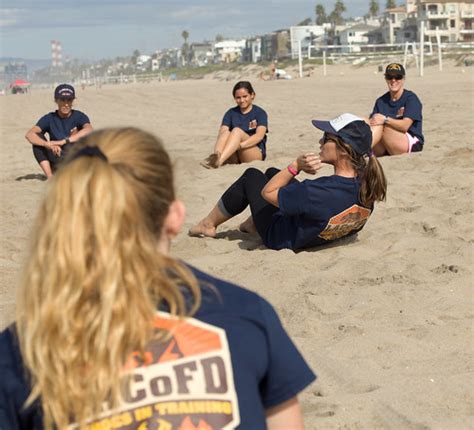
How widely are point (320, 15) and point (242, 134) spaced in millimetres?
154606

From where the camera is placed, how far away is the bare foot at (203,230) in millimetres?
6051

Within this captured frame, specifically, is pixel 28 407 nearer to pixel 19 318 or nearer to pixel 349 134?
pixel 19 318

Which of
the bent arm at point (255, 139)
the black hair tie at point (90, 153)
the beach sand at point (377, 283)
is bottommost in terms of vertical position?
the beach sand at point (377, 283)

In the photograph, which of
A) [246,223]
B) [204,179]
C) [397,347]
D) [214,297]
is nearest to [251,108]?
[204,179]

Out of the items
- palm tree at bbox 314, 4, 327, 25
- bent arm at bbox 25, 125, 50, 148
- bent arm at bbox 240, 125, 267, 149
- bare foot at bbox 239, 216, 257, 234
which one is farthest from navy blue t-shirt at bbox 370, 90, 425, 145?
palm tree at bbox 314, 4, 327, 25

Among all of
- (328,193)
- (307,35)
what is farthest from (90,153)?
(307,35)

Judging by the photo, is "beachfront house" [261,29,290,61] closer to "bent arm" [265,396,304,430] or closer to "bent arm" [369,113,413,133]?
"bent arm" [369,113,413,133]

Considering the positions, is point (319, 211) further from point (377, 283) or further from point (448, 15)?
point (448, 15)

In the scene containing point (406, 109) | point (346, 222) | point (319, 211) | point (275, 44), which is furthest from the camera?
point (275, 44)

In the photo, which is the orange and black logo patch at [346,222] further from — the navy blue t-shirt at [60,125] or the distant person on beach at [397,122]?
the navy blue t-shirt at [60,125]

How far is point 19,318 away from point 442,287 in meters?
3.28

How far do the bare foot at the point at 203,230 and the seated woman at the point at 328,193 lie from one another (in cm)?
49

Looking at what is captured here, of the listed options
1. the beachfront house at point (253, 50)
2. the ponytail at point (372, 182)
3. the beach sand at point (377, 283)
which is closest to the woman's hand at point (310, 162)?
the ponytail at point (372, 182)

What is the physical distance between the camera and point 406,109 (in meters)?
8.57
